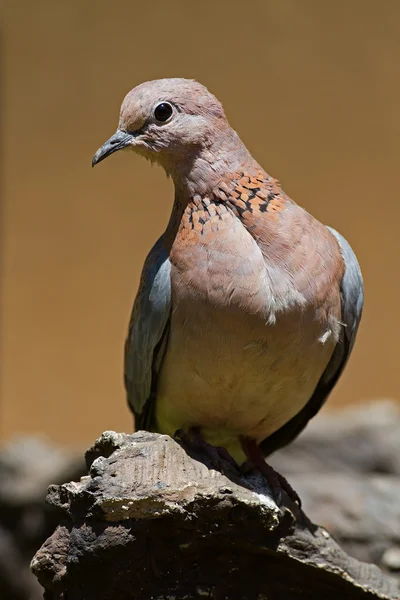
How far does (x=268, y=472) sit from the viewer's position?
9.00 ft

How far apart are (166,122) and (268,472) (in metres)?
1.15

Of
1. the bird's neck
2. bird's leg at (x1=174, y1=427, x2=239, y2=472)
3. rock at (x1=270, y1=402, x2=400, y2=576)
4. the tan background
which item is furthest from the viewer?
the tan background

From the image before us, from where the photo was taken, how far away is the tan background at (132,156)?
473 centimetres

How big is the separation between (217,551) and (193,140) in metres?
1.14

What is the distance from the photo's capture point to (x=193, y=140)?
2.44 metres

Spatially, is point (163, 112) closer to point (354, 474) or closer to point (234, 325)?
point (234, 325)

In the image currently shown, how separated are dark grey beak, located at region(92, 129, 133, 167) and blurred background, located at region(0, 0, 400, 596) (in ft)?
8.03

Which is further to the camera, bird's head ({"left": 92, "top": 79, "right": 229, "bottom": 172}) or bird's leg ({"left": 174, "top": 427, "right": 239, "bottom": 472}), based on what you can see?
bird's leg ({"left": 174, "top": 427, "right": 239, "bottom": 472})

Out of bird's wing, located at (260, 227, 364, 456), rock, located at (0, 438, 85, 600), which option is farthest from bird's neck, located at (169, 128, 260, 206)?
rock, located at (0, 438, 85, 600)

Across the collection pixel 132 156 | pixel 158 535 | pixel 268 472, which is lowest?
pixel 158 535

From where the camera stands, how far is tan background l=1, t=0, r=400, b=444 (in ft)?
15.5

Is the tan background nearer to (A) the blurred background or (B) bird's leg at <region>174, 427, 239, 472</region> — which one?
(A) the blurred background

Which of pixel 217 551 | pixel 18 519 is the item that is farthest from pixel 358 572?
pixel 18 519

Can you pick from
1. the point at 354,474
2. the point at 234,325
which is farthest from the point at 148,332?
the point at 354,474
